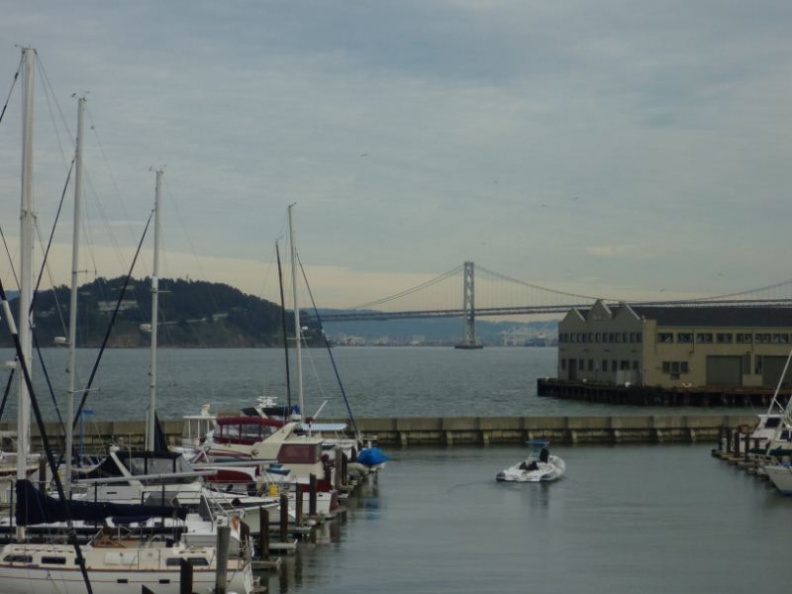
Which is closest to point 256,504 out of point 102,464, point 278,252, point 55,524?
point 102,464

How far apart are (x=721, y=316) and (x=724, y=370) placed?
4.47 m

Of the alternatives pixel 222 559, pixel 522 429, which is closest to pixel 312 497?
pixel 222 559

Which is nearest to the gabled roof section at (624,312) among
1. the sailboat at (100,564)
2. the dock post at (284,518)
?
the dock post at (284,518)

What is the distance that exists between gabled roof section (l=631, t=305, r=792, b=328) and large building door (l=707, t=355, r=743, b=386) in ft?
8.85

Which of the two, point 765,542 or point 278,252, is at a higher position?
point 278,252

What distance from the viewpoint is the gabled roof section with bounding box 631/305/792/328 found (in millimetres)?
103875

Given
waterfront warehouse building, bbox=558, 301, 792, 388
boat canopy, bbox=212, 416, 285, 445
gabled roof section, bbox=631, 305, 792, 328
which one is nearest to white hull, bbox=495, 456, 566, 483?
boat canopy, bbox=212, 416, 285, 445

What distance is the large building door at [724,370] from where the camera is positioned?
10331cm

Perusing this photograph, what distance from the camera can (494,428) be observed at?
63656mm

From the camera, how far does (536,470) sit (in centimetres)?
4928

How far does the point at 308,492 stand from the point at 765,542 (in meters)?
12.8

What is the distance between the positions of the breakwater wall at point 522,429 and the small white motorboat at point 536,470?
38.6 feet

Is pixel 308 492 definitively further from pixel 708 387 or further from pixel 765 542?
pixel 708 387

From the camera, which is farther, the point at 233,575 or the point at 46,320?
the point at 46,320
